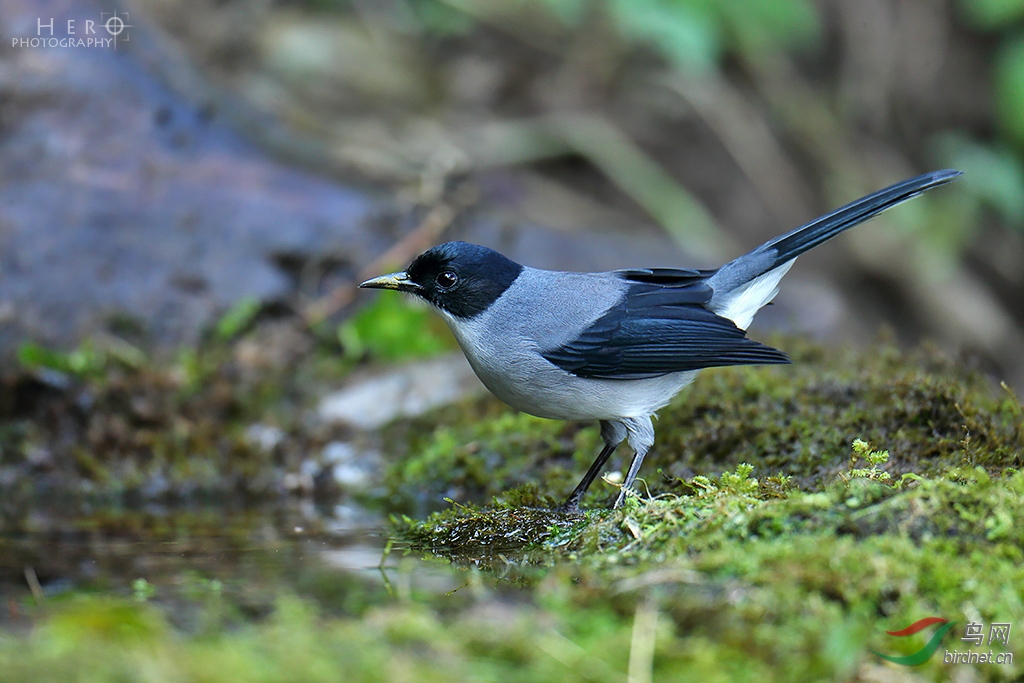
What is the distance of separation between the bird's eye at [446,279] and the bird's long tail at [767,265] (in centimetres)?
141

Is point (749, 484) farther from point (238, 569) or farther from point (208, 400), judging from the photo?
point (208, 400)

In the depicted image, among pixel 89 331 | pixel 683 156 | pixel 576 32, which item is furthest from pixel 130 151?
pixel 683 156

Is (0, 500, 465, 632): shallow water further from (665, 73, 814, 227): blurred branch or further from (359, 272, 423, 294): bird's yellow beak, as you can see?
(665, 73, 814, 227): blurred branch

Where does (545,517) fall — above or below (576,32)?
below

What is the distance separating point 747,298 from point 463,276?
159 cm

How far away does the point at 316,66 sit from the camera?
41.4ft

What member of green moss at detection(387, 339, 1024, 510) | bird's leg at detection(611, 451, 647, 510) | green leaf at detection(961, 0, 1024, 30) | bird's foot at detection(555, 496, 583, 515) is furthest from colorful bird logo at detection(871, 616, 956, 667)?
green leaf at detection(961, 0, 1024, 30)

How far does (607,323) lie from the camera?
4723 millimetres

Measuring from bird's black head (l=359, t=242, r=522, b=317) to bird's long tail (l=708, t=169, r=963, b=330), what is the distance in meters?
1.17

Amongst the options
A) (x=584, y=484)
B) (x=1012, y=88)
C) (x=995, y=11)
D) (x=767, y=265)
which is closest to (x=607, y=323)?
(x=584, y=484)

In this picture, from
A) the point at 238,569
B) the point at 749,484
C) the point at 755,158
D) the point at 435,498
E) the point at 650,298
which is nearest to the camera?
the point at 749,484

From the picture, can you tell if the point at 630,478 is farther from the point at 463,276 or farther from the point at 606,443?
the point at 463,276

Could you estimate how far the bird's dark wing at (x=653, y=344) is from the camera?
14.8ft

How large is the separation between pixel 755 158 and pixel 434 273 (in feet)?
27.2
